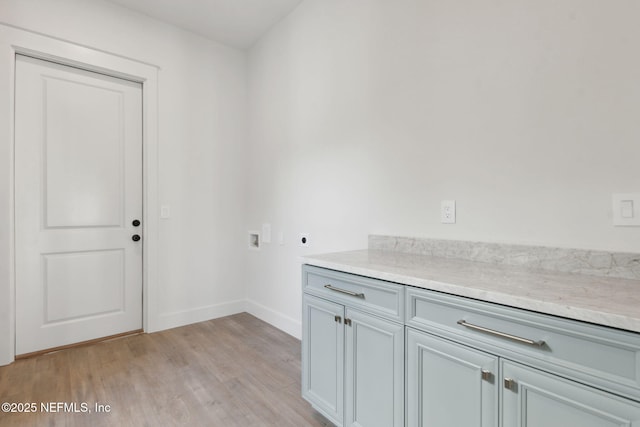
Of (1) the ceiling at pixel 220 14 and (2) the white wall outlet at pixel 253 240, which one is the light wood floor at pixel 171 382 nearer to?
(2) the white wall outlet at pixel 253 240

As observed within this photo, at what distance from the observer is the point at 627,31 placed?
1.19 m

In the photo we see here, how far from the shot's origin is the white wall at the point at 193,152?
9.32 ft

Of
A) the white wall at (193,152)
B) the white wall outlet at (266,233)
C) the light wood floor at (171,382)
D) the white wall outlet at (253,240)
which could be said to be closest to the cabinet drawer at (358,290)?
the light wood floor at (171,382)

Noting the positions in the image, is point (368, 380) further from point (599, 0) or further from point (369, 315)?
point (599, 0)

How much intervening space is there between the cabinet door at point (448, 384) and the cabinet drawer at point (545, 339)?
0.05m

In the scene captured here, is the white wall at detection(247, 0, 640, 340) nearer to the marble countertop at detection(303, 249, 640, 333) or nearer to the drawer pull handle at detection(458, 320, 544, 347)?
the marble countertop at detection(303, 249, 640, 333)

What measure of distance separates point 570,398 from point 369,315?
28.4 inches

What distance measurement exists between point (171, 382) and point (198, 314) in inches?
45.8

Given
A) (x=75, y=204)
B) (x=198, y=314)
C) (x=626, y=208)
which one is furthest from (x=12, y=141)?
(x=626, y=208)

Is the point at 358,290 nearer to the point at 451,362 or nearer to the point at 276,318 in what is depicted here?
the point at 451,362

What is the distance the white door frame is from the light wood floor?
360 mm

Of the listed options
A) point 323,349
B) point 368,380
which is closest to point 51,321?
point 323,349

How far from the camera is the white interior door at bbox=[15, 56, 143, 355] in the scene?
245 centimetres

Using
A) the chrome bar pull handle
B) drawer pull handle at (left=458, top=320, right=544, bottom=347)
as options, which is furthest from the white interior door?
the chrome bar pull handle
